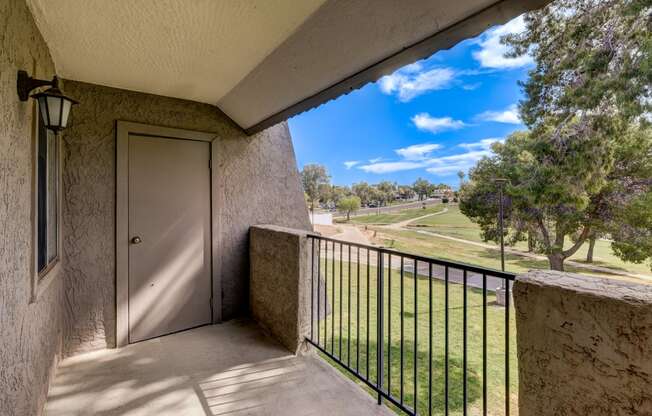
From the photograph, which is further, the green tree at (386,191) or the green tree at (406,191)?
the green tree at (386,191)

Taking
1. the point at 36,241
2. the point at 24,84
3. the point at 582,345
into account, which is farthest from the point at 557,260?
the point at 24,84

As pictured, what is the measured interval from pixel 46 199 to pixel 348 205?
11976 millimetres

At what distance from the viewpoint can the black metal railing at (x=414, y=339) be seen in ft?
5.33

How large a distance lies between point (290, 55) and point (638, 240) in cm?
614

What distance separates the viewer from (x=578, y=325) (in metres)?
1.02

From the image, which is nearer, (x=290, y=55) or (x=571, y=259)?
(x=290, y=55)

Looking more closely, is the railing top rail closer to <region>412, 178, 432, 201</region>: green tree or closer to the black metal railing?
the black metal railing

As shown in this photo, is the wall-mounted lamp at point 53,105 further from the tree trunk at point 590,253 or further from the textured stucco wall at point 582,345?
the tree trunk at point 590,253

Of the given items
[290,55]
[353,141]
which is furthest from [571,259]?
[353,141]

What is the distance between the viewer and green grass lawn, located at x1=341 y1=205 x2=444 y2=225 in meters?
9.68

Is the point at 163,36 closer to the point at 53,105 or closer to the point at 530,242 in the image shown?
the point at 53,105

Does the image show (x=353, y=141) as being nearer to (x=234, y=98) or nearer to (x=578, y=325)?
(x=234, y=98)

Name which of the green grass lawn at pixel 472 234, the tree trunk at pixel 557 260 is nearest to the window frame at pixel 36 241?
the green grass lawn at pixel 472 234

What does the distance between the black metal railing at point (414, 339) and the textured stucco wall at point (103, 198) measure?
3.65 feet
